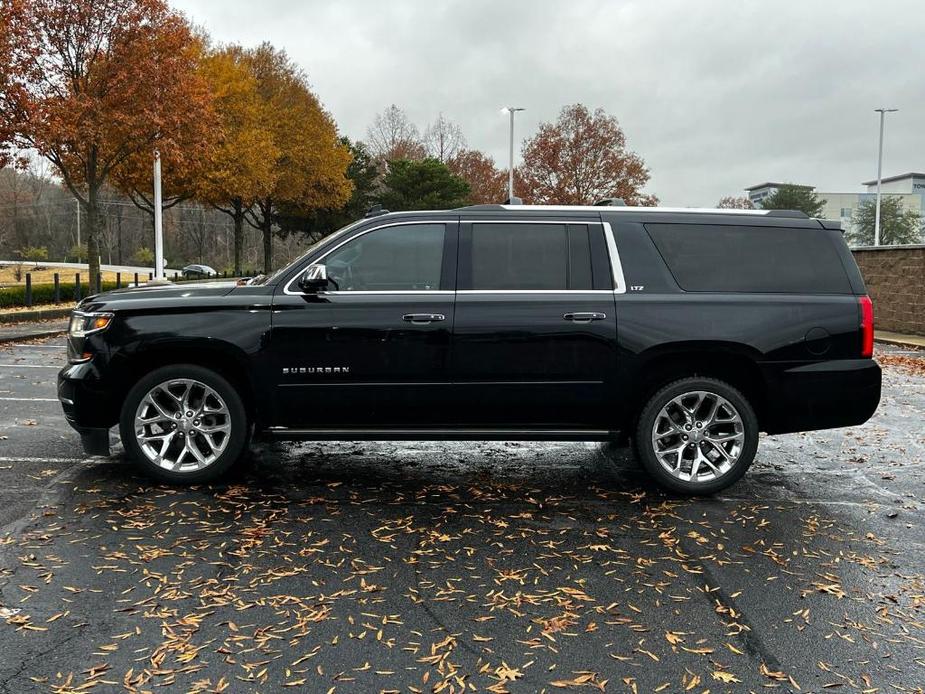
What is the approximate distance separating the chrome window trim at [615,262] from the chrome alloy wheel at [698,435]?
86 centimetres

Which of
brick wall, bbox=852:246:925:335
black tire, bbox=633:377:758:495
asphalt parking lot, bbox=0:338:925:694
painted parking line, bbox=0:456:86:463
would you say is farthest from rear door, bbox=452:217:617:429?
brick wall, bbox=852:246:925:335

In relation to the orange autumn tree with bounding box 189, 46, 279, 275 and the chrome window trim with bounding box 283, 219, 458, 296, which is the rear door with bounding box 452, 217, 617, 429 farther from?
the orange autumn tree with bounding box 189, 46, 279, 275

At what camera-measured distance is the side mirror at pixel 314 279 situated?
5395 millimetres

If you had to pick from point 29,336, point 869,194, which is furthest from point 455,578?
point 869,194

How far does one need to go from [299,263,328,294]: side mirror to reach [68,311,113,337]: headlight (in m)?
1.39

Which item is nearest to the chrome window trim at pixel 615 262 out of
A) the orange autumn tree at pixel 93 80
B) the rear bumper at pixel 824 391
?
the rear bumper at pixel 824 391

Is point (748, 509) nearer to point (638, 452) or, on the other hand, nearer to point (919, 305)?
point (638, 452)

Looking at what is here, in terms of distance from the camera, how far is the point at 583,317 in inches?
215

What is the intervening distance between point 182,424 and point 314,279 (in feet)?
4.63

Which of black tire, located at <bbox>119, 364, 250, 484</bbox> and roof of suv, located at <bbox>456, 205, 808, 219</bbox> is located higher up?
roof of suv, located at <bbox>456, 205, 808, 219</bbox>

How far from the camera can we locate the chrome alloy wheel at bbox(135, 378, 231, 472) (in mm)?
5578

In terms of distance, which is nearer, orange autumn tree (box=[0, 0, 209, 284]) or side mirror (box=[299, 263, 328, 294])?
side mirror (box=[299, 263, 328, 294])

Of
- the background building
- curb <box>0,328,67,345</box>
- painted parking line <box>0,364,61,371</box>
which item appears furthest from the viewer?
the background building

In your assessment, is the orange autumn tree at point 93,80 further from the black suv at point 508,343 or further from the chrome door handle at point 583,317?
the chrome door handle at point 583,317
